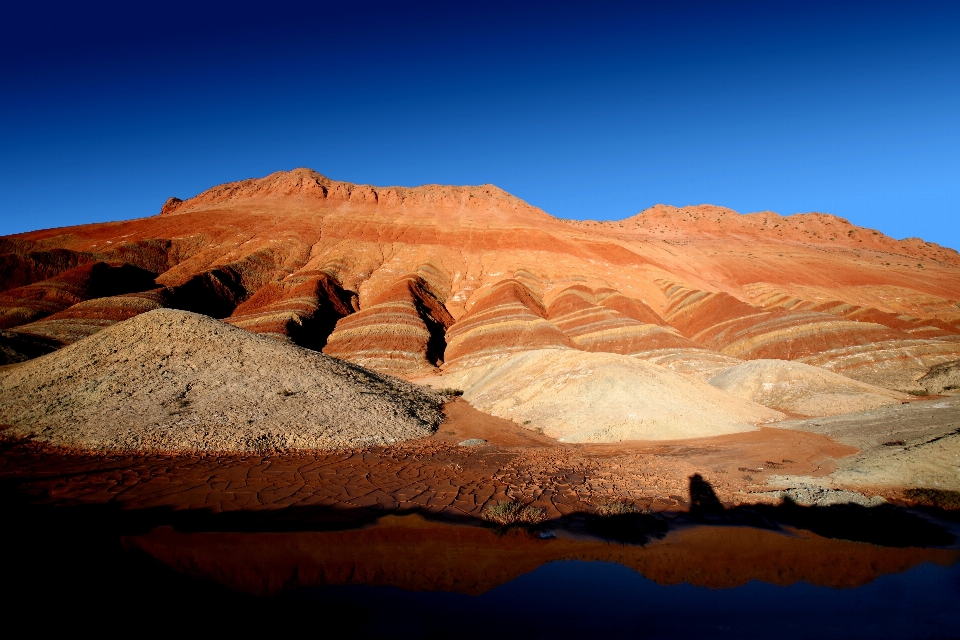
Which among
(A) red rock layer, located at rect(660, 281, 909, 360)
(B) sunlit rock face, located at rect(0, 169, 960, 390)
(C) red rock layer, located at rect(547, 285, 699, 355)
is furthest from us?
(C) red rock layer, located at rect(547, 285, 699, 355)

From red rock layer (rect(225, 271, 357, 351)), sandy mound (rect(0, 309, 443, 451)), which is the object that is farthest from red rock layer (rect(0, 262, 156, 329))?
sandy mound (rect(0, 309, 443, 451))

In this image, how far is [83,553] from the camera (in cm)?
611

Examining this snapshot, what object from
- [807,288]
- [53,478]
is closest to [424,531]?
[53,478]

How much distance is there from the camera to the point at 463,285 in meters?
49.5

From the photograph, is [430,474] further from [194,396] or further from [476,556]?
[194,396]

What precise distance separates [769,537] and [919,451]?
6.22 meters

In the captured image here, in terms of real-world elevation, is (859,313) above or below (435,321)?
above

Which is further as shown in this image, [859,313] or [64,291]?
[859,313]

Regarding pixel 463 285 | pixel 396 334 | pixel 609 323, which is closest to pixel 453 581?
pixel 396 334

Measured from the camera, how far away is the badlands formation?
14828 mm

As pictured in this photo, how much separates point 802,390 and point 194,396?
82.7ft

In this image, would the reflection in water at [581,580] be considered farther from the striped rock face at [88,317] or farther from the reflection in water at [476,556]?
Answer: the striped rock face at [88,317]

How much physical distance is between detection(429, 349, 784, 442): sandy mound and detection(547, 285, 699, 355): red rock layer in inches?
511

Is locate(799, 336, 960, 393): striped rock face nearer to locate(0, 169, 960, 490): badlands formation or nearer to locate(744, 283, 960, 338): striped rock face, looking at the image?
locate(0, 169, 960, 490): badlands formation
